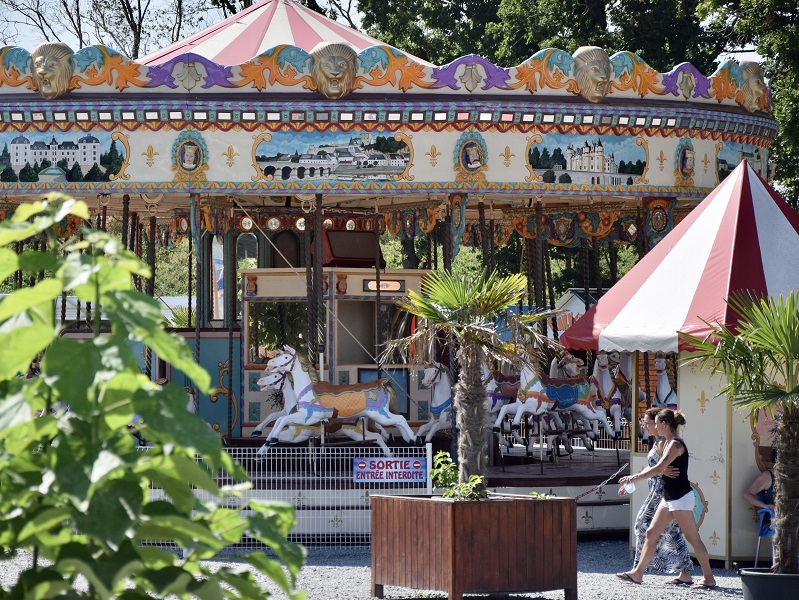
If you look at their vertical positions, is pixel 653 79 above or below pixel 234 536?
above

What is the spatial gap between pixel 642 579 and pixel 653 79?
5.97m

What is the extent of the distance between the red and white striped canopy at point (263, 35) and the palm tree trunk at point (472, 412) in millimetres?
6427

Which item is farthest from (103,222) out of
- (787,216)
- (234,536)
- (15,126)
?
(234,536)

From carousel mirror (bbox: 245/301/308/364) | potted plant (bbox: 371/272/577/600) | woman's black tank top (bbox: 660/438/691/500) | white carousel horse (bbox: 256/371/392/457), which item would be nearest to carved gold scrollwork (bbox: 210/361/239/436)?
carousel mirror (bbox: 245/301/308/364)

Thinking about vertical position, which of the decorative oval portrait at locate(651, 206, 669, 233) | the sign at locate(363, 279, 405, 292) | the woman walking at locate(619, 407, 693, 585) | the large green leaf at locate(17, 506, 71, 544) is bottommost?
the woman walking at locate(619, 407, 693, 585)

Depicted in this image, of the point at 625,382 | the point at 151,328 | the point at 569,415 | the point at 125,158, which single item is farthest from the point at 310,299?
the point at 151,328

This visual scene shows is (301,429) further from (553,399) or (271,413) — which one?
(553,399)

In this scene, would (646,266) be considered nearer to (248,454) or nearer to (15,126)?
(248,454)

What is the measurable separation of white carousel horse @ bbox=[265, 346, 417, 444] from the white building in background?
2786 mm

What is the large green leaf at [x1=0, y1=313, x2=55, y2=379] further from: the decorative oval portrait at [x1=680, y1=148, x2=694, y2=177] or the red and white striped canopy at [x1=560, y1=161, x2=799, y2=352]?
the decorative oval portrait at [x1=680, y1=148, x2=694, y2=177]

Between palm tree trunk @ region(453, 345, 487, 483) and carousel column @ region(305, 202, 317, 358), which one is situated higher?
carousel column @ region(305, 202, 317, 358)

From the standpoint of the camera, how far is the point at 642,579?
395 inches

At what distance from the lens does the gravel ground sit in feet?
30.8

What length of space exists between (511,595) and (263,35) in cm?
849
